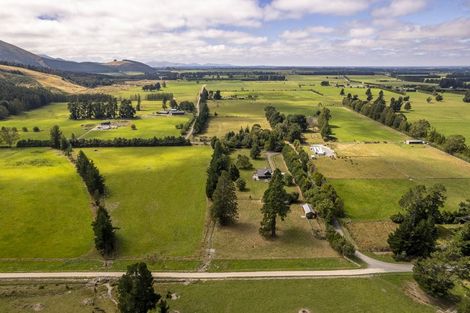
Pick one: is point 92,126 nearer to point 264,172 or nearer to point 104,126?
point 104,126

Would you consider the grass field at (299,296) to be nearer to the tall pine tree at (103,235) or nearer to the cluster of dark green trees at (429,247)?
the cluster of dark green trees at (429,247)

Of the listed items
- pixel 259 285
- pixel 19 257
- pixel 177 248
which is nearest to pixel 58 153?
pixel 19 257

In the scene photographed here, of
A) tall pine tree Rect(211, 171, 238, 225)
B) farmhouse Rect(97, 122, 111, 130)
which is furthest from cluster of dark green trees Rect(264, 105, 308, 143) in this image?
farmhouse Rect(97, 122, 111, 130)

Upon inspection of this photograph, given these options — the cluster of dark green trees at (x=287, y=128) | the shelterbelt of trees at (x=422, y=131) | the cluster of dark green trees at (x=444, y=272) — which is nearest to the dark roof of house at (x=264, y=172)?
the cluster of dark green trees at (x=287, y=128)

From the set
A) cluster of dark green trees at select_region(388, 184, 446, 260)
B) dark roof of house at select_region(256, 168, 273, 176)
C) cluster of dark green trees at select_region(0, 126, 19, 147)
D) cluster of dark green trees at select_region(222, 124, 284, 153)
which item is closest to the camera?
cluster of dark green trees at select_region(388, 184, 446, 260)

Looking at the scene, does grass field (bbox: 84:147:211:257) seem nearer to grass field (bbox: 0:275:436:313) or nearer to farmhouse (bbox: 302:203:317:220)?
grass field (bbox: 0:275:436:313)

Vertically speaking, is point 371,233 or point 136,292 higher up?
point 136,292

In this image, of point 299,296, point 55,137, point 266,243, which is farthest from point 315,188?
point 55,137
